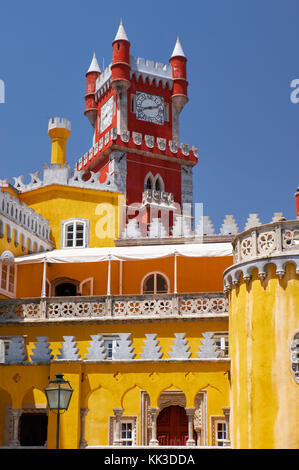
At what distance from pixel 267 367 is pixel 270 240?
3612mm

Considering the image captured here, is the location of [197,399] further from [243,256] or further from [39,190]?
[39,190]

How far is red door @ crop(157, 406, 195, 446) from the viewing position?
30719mm

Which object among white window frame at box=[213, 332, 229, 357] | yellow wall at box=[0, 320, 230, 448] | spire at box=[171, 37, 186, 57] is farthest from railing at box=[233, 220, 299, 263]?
spire at box=[171, 37, 186, 57]

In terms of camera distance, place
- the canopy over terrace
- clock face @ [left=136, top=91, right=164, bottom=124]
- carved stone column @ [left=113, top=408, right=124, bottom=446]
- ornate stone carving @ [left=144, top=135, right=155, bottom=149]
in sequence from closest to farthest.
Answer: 1. carved stone column @ [left=113, top=408, right=124, bottom=446]
2. the canopy over terrace
3. ornate stone carving @ [left=144, top=135, right=155, bottom=149]
4. clock face @ [left=136, top=91, right=164, bottom=124]

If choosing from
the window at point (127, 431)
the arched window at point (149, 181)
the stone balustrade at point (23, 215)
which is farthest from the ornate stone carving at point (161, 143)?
the window at point (127, 431)

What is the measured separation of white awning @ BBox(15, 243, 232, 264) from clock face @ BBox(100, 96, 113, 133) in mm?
20252

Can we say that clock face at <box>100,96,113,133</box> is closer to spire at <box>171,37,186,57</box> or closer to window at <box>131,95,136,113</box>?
window at <box>131,95,136,113</box>

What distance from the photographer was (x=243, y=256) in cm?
2359

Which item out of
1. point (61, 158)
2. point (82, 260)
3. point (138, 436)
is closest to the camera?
point (138, 436)

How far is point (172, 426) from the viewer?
31.0m

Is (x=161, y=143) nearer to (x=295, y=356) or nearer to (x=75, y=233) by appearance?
(x=75, y=233)

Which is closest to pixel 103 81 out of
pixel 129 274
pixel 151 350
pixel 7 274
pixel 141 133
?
pixel 141 133

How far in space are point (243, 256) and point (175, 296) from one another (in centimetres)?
743
